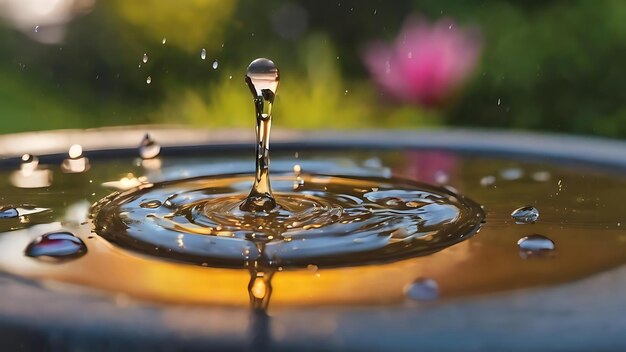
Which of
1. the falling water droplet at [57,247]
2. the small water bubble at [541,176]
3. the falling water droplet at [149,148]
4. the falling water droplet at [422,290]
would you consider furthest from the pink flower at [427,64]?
the falling water droplet at [422,290]

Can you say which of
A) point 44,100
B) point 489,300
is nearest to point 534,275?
point 489,300

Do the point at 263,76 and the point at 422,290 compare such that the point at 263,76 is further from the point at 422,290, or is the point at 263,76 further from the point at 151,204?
the point at 422,290

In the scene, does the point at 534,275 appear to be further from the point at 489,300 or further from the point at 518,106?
the point at 518,106

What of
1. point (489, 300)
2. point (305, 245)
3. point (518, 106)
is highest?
point (518, 106)

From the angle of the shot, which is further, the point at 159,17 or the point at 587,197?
the point at 159,17

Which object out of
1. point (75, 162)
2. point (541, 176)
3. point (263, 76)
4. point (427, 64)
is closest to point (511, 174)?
point (541, 176)

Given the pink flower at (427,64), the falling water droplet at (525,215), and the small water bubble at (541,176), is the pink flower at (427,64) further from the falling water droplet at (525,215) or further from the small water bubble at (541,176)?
the falling water droplet at (525,215)

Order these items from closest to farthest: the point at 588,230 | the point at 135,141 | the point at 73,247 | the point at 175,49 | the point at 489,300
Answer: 1. the point at 489,300
2. the point at 73,247
3. the point at 588,230
4. the point at 135,141
5. the point at 175,49
